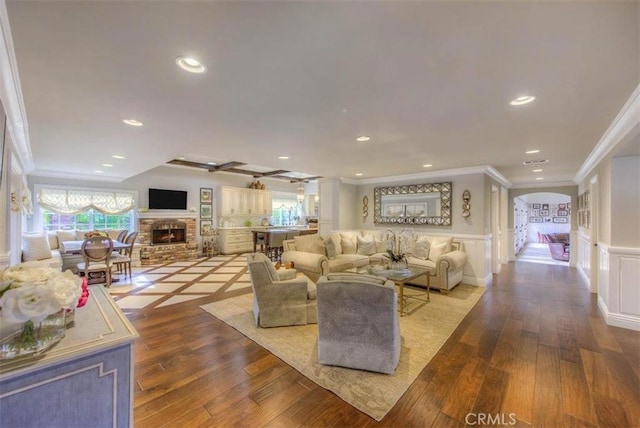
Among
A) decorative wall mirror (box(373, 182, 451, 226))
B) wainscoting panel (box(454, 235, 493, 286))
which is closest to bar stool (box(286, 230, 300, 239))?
decorative wall mirror (box(373, 182, 451, 226))

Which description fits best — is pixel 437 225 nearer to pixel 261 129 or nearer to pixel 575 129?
pixel 575 129

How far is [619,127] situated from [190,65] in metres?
3.95

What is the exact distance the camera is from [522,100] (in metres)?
2.20

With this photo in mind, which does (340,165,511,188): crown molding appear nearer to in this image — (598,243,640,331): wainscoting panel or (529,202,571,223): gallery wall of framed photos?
(598,243,640,331): wainscoting panel

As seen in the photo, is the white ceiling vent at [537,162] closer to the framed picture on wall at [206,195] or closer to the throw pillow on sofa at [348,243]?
the throw pillow on sofa at [348,243]

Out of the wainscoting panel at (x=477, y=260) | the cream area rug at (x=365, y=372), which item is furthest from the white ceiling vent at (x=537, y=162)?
the cream area rug at (x=365, y=372)

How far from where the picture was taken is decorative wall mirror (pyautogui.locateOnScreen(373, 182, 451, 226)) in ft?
18.8

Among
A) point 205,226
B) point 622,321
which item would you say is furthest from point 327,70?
point 205,226

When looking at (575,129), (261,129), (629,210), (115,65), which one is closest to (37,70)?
(115,65)

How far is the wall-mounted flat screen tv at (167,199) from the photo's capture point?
7.52 metres

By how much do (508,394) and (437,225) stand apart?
161 inches

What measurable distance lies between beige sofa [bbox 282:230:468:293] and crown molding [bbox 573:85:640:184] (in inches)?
95.1

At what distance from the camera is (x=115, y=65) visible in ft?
5.69

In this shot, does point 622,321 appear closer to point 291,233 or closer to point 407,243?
point 407,243
